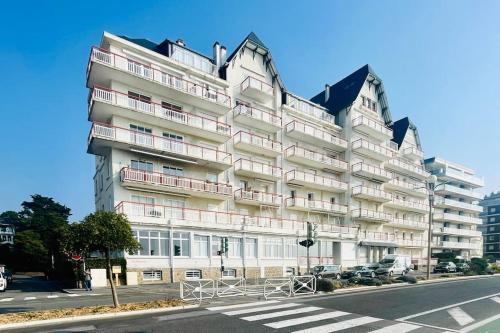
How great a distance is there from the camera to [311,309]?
36.5ft

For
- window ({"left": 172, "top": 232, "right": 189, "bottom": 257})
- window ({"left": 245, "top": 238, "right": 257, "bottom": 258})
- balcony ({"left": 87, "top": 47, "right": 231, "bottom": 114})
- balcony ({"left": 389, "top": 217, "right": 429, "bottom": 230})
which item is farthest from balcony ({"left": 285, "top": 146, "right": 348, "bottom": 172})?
window ({"left": 172, "top": 232, "right": 189, "bottom": 257})

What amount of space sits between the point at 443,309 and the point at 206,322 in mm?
9234

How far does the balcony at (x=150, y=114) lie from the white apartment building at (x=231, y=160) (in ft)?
0.32

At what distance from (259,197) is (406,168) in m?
31.2

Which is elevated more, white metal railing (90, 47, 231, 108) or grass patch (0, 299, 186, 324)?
white metal railing (90, 47, 231, 108)

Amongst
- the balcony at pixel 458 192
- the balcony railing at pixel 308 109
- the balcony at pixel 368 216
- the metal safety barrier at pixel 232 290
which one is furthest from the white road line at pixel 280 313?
the balcony at pixel 458 192

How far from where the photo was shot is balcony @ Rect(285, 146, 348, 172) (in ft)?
112

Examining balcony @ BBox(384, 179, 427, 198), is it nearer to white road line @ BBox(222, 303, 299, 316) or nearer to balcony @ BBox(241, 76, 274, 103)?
balcony @ BBox(241, 76, 274, 103)

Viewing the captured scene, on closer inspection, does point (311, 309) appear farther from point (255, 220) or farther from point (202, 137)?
point (202, 137)

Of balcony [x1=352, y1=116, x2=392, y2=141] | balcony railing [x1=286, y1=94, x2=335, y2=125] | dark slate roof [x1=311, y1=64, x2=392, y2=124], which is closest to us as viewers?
balcony railing [x1=286, y1=94, x2=335, y2=125]

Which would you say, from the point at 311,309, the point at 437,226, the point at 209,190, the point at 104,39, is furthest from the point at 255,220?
the point at 437,226

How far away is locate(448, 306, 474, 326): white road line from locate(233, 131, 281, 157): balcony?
21863 mm

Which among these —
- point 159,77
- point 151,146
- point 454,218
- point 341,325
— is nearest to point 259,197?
point 151,146

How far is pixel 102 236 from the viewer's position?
431 inches
